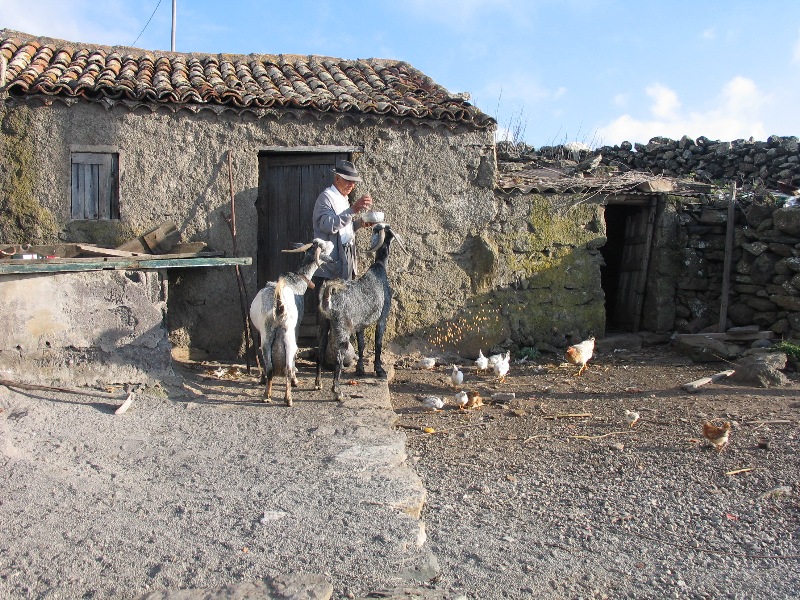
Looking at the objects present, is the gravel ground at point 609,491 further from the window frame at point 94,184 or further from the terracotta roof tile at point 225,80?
the window frame at point 94,184

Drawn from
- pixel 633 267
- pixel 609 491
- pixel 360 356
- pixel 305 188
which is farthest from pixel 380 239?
pixel 633 267

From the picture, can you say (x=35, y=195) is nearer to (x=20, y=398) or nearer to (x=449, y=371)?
(x=20, y=398)

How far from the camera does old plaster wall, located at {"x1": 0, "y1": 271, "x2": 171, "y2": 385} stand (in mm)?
6273

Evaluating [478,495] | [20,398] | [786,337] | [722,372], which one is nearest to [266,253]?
[20,398]

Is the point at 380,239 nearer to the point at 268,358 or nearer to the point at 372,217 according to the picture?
the point at 372,217

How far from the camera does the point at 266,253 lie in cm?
853

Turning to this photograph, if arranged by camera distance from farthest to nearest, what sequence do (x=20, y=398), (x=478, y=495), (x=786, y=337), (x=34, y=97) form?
(x=786, y=337)
(x=34, y=97)
(x=20, y=398)
(x=478, y=495)

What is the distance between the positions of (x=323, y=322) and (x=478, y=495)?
8.36 feet

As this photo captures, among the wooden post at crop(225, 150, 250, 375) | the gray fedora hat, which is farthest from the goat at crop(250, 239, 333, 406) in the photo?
the wooden post at crop(225, 150, 250, 375)

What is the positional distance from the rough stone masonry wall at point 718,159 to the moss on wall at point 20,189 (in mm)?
9395

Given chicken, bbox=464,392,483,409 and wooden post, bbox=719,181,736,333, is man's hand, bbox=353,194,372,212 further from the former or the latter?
wooden post, bbox=719,181,736,333

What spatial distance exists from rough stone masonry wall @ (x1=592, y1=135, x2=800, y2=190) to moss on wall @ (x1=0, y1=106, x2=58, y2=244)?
939 centimetres

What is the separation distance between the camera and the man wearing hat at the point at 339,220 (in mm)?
7102

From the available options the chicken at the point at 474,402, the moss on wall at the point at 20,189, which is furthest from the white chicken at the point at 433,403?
the moss on wall at the point at 20,189
